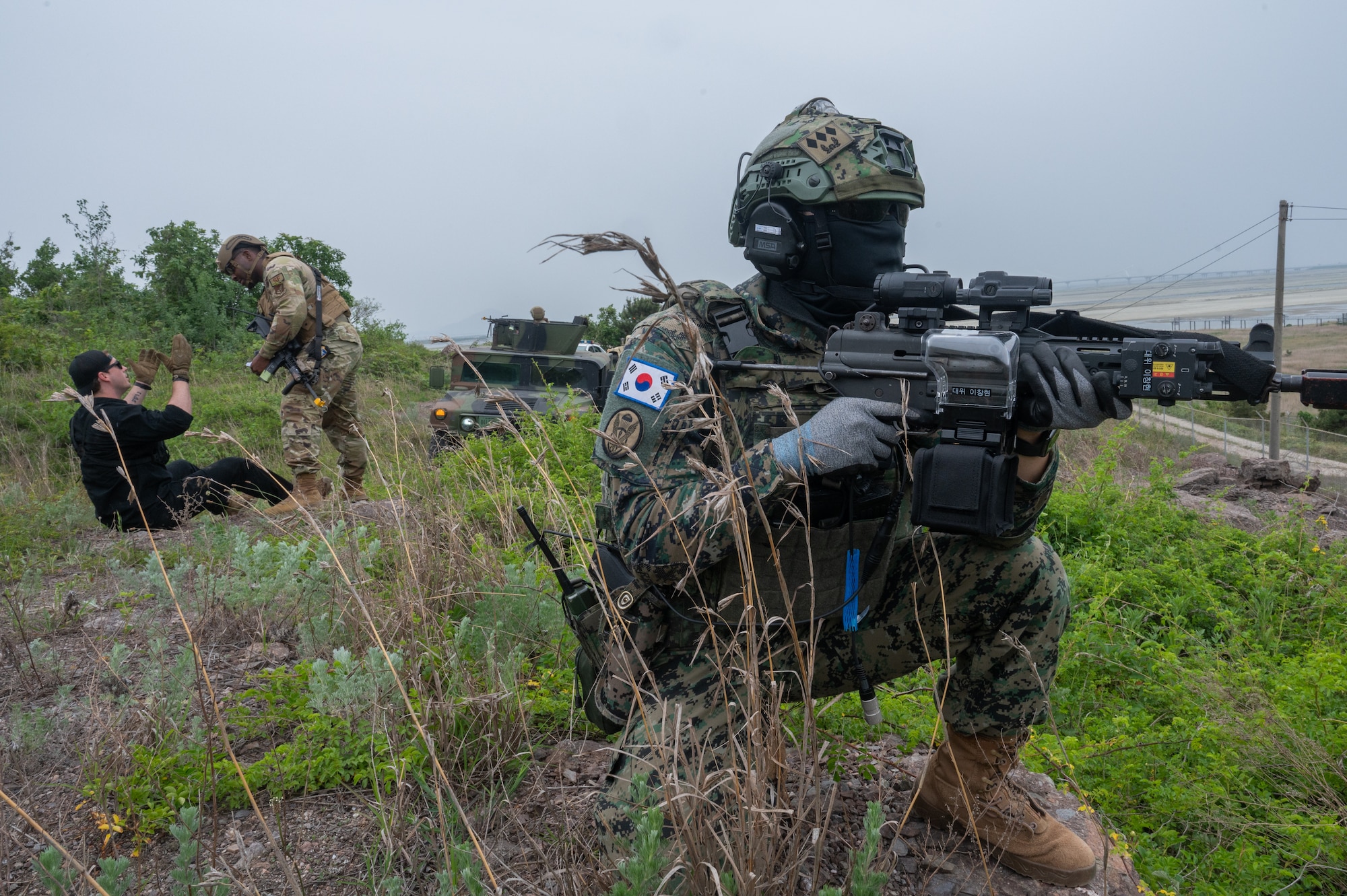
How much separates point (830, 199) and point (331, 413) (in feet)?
17.2

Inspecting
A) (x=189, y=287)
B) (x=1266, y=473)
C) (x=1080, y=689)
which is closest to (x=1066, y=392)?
(x=1080, y=689)

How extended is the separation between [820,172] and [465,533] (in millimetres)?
2108

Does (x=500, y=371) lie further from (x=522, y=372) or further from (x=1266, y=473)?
(x=1266, y=473)

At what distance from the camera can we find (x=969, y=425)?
6.03ft

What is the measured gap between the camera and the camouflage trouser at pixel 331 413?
5914 millimetres

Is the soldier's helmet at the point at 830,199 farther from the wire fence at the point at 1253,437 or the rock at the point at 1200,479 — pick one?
the wire fence at the point at 1253,437

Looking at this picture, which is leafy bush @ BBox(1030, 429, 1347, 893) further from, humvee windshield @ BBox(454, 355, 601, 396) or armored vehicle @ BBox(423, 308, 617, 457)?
humvee windshield @ BBox(454, 355, 601, 396)

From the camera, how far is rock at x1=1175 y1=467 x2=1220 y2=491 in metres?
7.24

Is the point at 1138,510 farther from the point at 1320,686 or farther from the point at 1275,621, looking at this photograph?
the point at 1320,686

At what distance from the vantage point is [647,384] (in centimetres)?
192

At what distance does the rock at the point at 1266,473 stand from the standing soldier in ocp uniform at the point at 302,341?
7360 millimetres

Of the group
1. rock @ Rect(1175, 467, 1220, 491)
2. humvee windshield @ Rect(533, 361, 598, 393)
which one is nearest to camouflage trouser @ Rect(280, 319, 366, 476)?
humvee windshield @ Rect(533, 361, 598, 393)

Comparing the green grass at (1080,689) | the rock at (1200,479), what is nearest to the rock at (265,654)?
the green grass at (1080,689)

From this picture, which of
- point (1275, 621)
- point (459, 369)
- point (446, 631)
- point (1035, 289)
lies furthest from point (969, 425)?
point (459, 369)
